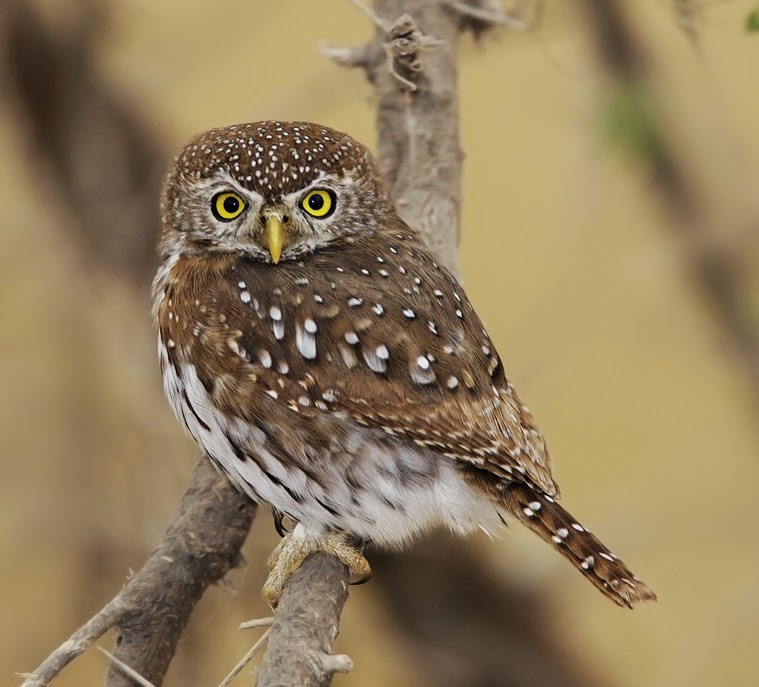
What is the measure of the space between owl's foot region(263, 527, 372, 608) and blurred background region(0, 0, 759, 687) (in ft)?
3.35

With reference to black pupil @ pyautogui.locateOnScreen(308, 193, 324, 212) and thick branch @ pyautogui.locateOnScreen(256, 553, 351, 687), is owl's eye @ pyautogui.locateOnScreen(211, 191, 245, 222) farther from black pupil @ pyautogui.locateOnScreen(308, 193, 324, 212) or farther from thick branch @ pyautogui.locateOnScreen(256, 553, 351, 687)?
thick branch @ pyautogui.locateOnScreen(256, 553, 351, 687)

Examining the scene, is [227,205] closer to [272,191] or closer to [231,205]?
[231,205]

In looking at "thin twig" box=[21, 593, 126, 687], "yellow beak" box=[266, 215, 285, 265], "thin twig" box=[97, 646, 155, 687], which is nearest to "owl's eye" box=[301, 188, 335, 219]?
"yellow beak" box=[266, 215, 285, 265]

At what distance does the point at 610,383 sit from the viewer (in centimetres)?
550

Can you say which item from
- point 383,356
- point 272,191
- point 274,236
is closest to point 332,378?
point 383,356

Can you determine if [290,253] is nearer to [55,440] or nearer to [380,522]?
[380,522]

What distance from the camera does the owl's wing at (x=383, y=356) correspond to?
2.08 metres

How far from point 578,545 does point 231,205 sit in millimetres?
987

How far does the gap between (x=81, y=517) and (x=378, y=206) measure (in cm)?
229

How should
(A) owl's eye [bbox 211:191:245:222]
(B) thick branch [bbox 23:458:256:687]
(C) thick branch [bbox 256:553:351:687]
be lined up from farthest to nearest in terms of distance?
(A) owl's eye [bbox 211:191:245:222]
(B) thick branch [bbox 23:458:256:687]
(C) thick branch [bbox 256:553:351:687]

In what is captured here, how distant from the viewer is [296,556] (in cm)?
218

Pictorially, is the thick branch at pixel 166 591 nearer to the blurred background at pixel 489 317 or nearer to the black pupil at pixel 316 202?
the black pupil at pixel 316 202

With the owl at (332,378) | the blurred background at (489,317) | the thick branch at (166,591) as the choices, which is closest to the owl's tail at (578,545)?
the owl at (332,378)

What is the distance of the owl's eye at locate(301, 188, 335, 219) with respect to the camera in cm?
234
